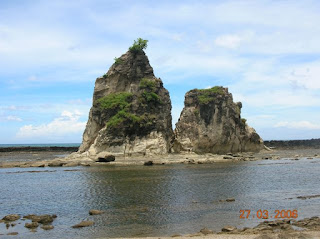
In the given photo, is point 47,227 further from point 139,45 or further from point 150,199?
point 139,45

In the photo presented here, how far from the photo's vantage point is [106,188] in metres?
33.2

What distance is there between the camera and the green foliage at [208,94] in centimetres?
7900

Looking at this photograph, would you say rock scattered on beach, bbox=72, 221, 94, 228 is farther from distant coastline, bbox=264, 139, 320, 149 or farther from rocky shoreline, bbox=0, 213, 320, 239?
distant coastline, bbox=264, 139, 320, 149

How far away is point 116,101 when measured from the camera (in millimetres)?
68562

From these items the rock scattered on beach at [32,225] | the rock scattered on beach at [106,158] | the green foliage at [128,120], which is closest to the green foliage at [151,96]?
the green foliage at [128,120]

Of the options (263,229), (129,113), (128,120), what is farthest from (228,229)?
(129,113)

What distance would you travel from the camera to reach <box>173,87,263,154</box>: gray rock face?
76062 mm

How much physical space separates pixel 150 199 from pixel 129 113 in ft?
132

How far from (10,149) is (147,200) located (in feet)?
311

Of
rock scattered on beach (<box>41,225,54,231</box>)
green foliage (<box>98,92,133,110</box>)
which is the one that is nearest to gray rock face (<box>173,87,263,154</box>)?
green foliage (<box>98,92,133,110</box>)

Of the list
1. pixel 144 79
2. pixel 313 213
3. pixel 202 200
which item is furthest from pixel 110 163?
pixel 313 213

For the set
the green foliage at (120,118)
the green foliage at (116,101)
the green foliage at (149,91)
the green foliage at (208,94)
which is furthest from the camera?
the green foliage at (208,94)

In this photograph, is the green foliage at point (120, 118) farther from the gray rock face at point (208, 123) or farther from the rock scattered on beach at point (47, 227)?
the rock scattered on beach at point (47, 227)

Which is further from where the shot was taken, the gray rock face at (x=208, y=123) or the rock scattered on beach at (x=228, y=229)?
the gray rock face at (x=208, y=123)
